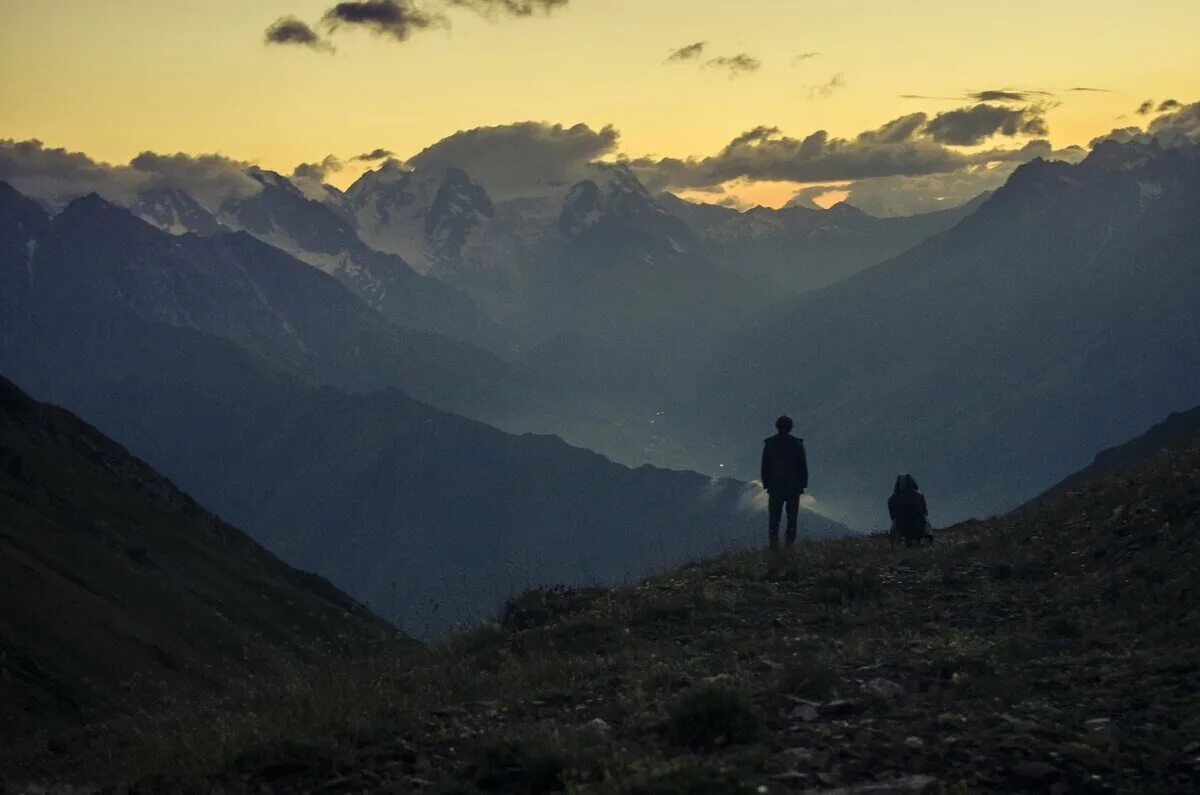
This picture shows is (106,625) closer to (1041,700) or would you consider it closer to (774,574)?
(774,574)

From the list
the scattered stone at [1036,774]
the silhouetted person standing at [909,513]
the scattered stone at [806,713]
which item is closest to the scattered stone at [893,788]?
the scattered stone at [1036,774]

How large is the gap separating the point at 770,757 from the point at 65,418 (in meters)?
120

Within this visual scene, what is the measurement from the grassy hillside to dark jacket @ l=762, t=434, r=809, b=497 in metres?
5.39

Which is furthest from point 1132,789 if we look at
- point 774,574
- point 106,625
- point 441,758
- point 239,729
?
point 106,625

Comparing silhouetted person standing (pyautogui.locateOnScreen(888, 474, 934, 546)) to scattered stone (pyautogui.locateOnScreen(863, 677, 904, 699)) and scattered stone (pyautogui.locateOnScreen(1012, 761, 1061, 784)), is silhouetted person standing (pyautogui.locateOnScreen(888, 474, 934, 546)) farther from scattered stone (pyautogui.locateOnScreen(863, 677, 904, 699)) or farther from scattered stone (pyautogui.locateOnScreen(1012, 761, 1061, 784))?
scattered stone (pyautogui.locateOnScreen(1012, 761, 1061, 784))

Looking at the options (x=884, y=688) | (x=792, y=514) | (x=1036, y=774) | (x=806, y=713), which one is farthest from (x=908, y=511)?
(x=1036, y=774)

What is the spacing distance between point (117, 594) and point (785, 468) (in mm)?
53947

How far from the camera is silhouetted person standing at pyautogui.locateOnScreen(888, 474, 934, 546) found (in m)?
25.5

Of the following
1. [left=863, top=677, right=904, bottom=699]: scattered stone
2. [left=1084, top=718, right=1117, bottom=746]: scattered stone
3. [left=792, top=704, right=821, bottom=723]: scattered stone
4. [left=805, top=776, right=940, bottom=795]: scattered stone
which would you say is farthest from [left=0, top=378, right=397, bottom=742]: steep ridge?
[left=1084, top=718, right=1117, bottom=746]: scattered stone

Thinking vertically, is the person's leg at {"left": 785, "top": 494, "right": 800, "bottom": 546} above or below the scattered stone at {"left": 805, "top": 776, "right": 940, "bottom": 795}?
above

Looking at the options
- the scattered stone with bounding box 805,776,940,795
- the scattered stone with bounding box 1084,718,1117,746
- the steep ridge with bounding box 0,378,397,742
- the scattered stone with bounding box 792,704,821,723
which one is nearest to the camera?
the scattered stone with bounding box 805,776,940,795

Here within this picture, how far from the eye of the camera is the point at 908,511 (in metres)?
25.5

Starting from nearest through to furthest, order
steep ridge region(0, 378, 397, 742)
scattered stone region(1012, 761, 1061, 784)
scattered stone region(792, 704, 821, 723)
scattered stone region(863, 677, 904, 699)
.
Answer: scattered stone region(1012, 761, 1061, 784) → scattered stone region(792, 704, 821, 723) → scattered stone region(863, 677, 904, 699) → steep ridge region(0, 378, 397, 742)

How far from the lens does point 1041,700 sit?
12.3 meters
